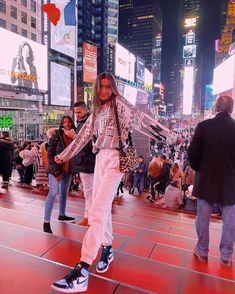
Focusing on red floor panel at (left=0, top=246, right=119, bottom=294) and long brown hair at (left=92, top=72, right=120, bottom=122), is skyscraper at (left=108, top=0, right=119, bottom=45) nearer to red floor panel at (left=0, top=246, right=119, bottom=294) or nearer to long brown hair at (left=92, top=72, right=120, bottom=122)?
long brown hair at (left=92, top=72, right=120, bottom=122)

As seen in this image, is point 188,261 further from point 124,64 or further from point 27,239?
point 124,64

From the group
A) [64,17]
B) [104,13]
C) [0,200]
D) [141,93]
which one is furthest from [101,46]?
[0,200]

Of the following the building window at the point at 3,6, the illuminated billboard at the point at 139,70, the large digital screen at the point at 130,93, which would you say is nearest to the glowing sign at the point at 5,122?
the large digital screen at the point at 130,93

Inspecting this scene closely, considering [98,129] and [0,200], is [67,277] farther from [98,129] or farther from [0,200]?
[0,200]

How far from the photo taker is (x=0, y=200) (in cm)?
502

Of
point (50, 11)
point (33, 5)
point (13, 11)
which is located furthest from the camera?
point (33, 5)

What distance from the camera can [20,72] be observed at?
26.6m

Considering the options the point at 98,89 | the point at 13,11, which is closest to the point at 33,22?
the point at 13,11

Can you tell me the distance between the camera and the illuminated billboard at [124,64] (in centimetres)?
3972

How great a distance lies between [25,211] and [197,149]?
278cm

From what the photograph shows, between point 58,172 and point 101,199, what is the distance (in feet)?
4.81

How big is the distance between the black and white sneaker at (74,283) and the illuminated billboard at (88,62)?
121 ft

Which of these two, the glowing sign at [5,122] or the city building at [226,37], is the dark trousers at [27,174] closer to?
the glowing sign at [5,122]

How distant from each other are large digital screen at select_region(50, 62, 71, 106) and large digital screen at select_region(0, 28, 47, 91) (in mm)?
2320
